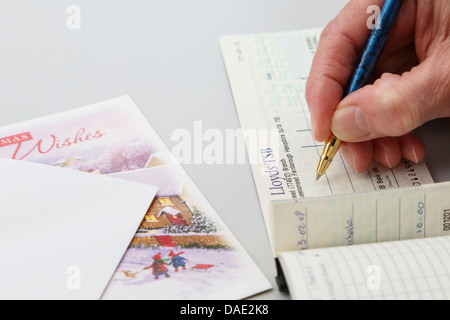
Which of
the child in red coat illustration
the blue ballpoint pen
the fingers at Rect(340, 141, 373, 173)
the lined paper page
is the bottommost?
the lined paper page

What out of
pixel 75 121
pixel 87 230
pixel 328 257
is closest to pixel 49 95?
pixel 75 121

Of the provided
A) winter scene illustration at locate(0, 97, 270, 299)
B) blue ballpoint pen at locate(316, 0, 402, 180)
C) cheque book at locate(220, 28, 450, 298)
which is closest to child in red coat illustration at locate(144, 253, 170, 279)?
winter scene illustration at locate(0, 97, 270, 299)

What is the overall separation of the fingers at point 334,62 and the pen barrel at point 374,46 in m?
0.03

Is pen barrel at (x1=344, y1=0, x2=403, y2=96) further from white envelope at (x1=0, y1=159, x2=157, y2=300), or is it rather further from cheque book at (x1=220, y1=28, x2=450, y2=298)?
white envelope at (x1=0, y1=159, x2=157, y2=300)

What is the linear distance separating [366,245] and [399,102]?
17cm

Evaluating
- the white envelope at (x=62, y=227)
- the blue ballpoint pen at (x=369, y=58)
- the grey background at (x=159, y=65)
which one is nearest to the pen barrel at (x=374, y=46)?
the blue ballpoint pen at (x=369, y=58)

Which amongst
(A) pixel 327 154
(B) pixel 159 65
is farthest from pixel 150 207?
(B) pixel 159 65

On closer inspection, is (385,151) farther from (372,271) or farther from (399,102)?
(372,271)

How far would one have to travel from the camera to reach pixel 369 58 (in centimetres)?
67

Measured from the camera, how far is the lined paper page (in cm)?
49

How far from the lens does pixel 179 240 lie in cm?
60

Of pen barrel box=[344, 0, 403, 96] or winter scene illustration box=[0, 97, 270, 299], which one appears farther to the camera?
pen barrel box=[344, 0, 403, 96]

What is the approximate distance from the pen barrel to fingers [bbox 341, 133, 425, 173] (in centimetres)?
7
